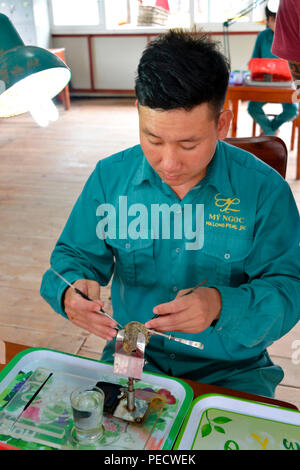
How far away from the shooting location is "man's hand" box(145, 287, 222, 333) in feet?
3.14

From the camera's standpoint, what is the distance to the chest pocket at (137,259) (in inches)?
49.5

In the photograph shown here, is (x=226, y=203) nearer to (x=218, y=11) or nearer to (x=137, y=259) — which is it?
(x=137, y=259)

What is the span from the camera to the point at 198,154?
1.03m

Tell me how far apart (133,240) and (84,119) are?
559 centimetres

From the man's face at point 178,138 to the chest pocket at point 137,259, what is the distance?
0.24m

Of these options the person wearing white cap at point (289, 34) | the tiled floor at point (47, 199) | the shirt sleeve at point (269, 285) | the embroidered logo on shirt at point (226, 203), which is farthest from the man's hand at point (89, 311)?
the person wearing white cap at point (289, 34)

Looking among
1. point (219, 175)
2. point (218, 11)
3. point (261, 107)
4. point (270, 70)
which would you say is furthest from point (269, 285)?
point (218, 11)

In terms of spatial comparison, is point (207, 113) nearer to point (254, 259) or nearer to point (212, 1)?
point (254, 259)

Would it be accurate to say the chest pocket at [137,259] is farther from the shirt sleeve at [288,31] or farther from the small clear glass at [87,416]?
the shirt sleeve at [288,31]

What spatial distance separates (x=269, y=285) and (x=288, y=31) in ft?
6.45

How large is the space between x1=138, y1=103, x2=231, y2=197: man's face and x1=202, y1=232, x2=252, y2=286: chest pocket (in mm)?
209

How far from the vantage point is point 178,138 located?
0.99 meters

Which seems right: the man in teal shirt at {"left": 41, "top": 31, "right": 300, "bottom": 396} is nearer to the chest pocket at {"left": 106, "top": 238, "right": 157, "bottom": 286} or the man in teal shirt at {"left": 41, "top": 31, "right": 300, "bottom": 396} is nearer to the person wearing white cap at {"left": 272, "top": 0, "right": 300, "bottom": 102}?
the chest pocket at {"left": 106, "top": 238, "right": 157, "bottom": 286}

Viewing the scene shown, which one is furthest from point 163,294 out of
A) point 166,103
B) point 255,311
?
point 166,103
